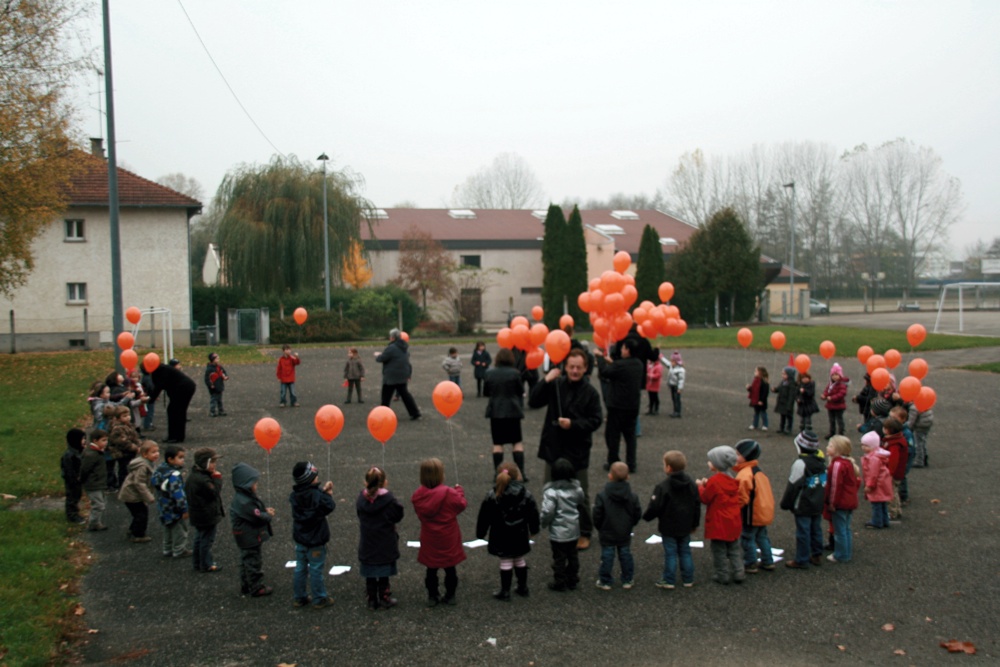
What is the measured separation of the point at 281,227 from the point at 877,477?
113 feet

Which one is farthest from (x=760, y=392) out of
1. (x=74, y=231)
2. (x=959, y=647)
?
(x=74, y=231)

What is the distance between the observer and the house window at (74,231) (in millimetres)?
33219

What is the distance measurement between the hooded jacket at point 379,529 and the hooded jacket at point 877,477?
195 inches

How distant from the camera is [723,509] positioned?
673cm

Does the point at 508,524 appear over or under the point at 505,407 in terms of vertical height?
under

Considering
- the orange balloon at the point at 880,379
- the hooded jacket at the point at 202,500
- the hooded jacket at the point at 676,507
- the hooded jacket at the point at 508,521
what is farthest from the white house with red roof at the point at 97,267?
the hooded jacket at the point at 676,507

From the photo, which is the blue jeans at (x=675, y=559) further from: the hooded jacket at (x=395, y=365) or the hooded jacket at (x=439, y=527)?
the hooded jacket at (x=395, y=365)

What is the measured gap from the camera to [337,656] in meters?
5.52

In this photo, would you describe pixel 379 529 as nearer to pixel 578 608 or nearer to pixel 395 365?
pixel 578 608

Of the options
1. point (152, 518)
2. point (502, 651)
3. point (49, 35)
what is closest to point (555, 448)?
point (502, 651)

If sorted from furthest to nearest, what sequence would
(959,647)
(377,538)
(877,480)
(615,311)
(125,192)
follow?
(125,192) → (615,311) → (877,480) → (377,538) → (959,647)

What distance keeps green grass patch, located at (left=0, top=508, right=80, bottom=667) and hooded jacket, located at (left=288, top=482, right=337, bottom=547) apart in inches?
72.2

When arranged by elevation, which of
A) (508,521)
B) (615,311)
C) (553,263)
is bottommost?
(508,521)

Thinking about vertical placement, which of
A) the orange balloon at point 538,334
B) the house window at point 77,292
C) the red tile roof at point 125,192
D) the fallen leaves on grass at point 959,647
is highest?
the red tile roof at point 125,192
